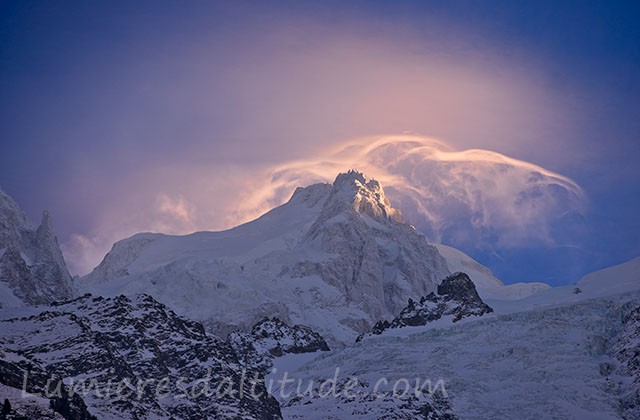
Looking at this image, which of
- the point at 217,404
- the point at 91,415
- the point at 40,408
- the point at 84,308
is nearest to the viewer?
the point at 40,408

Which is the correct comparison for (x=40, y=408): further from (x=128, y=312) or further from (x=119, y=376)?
(x=128, y=312)

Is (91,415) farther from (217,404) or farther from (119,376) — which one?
(217,404)

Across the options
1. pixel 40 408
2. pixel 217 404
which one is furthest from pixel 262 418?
pixel 40 408

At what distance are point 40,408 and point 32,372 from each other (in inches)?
307

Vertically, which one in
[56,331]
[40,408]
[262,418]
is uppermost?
[56,331]

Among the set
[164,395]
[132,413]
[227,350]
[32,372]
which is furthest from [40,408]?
[227,350]

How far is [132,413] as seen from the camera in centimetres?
15925

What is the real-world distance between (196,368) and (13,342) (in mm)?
27564

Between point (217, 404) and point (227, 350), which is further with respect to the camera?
point (227, 350)

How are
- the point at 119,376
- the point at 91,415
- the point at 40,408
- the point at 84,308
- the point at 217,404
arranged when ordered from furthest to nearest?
1. the point at 84,308
2. the point at 217,404
3. the point at 119,376
4. the point at 91,415
5. the point at 40,408

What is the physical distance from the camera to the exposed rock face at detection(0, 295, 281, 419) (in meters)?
162

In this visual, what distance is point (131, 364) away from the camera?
18175 centimetres

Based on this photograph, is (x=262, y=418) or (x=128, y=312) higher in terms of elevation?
(x=128, y=312)

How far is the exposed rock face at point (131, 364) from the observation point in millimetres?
162000
